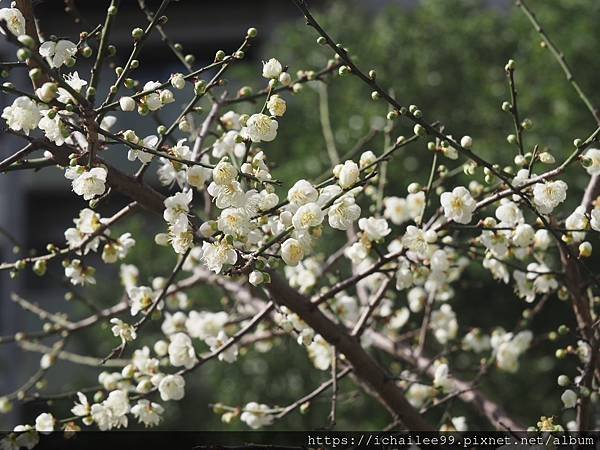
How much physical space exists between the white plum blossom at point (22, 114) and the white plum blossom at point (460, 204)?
2.15 feet

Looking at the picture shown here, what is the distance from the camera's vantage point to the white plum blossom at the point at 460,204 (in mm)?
1295

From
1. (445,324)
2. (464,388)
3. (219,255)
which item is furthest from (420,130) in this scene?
(445,324)

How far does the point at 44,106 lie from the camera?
1093 millimetres

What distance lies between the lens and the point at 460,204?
1297 mm

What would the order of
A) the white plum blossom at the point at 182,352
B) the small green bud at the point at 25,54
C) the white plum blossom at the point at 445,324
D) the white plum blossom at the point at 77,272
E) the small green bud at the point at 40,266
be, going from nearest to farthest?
1. the small green bud at the point at 25,54
2. the small green bud at the point at 40,266
3. the white plum blossom at the point at 77,272
4. the white plum blossom at the point at 182,352
5. the white plum blossom at the point at 445,324

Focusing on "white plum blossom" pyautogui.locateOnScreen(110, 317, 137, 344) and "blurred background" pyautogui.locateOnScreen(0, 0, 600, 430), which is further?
"blurred background" pyautogui.locateOnScreen(0, 0, 600, 430)

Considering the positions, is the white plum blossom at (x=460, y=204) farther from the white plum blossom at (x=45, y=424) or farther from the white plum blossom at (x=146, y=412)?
the white plum blossom at (x=45, y=424)

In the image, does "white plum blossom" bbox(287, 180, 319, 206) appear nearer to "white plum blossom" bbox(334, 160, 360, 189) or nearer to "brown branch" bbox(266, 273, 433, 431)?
"white plum blossom" bbox(334, 160, 360, 189)

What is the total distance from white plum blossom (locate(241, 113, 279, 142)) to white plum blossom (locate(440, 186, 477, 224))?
322 millimetres

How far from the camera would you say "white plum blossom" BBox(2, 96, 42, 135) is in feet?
3.51

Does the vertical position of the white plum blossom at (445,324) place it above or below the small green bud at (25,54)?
above

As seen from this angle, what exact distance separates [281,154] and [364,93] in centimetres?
64

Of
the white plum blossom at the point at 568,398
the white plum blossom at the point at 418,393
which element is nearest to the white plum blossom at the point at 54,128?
the white plum blossom at the point at 568,398

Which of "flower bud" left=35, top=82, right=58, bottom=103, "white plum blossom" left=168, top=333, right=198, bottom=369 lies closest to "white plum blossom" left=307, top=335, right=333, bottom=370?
"white plum blossom" left=168, top=333, right=198, bottom=369
